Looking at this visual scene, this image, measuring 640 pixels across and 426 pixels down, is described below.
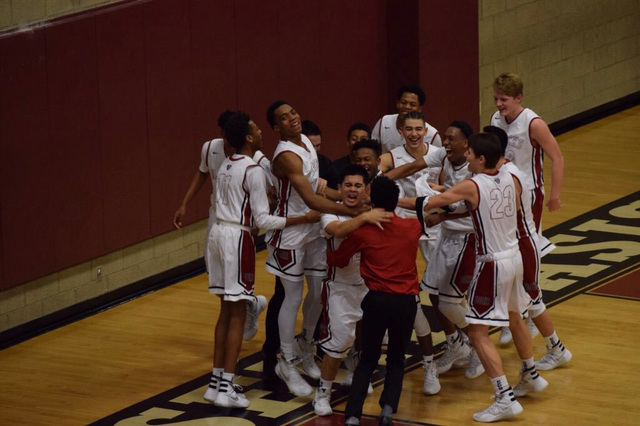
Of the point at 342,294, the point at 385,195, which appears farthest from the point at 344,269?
the point at 385,195

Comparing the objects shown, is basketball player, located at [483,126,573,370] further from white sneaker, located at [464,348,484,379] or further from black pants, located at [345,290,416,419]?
black pants, located at [345,290,416,419]

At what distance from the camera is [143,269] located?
12492 mm

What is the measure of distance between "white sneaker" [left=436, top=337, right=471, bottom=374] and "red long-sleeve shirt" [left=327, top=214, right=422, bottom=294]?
1396 millimetres

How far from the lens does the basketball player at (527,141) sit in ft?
33.6

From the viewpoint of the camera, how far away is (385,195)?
349 inches

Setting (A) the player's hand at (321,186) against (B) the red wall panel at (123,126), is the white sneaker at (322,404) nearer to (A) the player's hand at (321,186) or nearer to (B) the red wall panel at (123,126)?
(A) the player's hand at (321,186)

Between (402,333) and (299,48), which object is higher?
(299,48)

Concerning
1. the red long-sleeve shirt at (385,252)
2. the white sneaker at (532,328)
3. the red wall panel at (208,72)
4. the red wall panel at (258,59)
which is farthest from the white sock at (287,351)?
the red wall panel at (258,59)

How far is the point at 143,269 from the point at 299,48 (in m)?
2.89

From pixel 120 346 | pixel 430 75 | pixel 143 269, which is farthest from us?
pixel 430 75

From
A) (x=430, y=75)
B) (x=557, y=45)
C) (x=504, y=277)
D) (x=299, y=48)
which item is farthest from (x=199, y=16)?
(x=557, y=45)

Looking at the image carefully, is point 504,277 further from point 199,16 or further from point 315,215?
point 199,16

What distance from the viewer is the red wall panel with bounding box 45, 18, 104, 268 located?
11375 mm

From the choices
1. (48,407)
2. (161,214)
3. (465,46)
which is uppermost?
(465,46)
